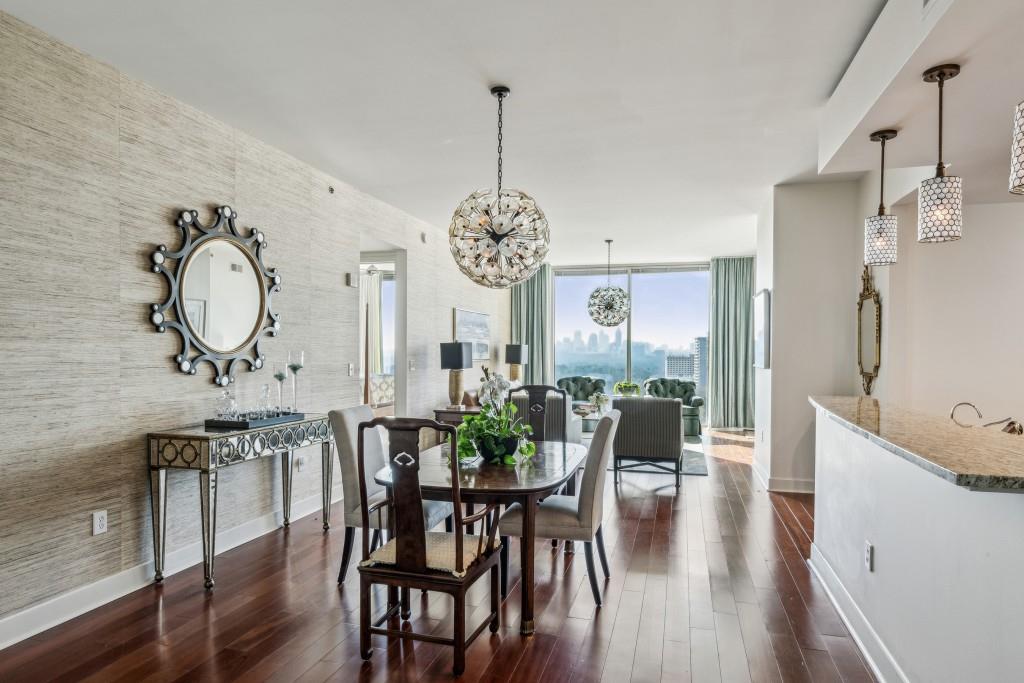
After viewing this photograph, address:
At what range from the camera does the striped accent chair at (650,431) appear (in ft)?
18.5

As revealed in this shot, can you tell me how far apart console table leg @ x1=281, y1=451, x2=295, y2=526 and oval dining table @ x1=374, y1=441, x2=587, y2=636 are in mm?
1579

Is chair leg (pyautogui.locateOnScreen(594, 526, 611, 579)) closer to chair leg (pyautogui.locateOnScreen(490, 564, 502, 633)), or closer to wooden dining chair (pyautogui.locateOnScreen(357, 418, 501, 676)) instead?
chair leg (pyautogui.locateOnScreen(490, 564, 502, 633))

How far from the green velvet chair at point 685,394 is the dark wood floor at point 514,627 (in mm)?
4693

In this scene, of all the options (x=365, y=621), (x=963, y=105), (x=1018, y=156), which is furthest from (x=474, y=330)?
(x=1018, y=156)

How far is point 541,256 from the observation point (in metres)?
3.21

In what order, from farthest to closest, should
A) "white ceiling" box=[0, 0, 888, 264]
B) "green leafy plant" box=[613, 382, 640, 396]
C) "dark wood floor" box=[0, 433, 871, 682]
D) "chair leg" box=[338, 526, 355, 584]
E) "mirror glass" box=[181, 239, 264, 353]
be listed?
"green leafy plant" box=[613, 382, 640, 396] < "mirror glass" box=[181, 239, 264, 353] < "chair leg" box=[338, 526, 355, 584] < "white ceiling" box=[0, 0, 888, 264] < "dark wood floor" box=[0, 433, 871, 682]

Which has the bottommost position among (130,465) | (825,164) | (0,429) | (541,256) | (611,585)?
(611,585)

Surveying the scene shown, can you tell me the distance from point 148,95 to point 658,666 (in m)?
3.84

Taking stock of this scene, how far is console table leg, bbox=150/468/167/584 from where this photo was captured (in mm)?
3234

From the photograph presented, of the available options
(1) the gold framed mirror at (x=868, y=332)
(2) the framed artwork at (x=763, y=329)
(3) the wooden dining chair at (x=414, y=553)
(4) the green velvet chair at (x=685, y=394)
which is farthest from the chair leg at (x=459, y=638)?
(4) the green velvet chair at (x=685, y=394)

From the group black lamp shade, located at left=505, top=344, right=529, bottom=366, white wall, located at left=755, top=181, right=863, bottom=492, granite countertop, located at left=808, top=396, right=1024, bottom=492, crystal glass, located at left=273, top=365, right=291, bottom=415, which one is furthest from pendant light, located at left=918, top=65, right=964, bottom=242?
black lamp shade, located at left=505, top=344, right=529, bottom=366

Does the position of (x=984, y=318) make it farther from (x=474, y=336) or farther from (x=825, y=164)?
(x=474, y=336)

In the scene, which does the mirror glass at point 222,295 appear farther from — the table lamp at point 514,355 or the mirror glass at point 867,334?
the table lamp at point 514,355

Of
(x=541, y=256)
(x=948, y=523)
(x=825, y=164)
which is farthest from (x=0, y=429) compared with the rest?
(x=825, y=164)
